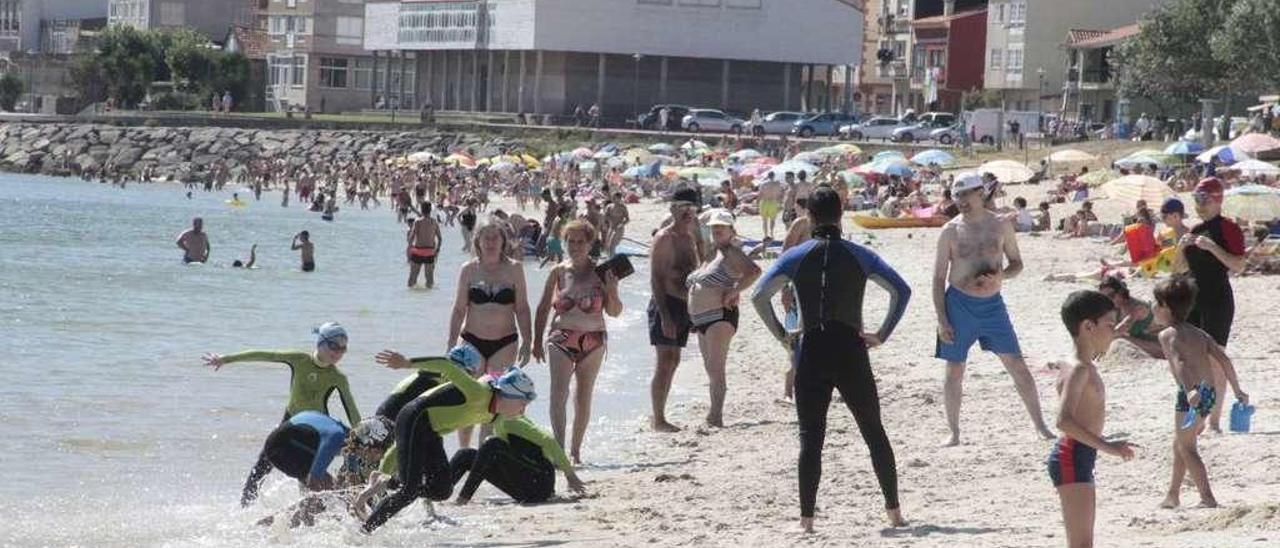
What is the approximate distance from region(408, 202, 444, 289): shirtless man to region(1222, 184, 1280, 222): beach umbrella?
1011 cm

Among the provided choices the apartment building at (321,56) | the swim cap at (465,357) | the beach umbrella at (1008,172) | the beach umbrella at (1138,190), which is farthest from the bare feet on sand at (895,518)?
the apartment building at (321,56)

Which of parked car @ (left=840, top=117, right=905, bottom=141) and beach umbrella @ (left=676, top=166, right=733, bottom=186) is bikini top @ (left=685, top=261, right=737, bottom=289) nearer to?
beach umbrella @ (left=676, top=166, right=733, bottom=186)

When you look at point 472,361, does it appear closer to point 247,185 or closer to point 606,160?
point 606,160

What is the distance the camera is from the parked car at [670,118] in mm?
78750

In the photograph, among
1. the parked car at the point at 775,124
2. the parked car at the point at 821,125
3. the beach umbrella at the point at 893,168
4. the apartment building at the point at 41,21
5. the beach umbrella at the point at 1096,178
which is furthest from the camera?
the apartment building at the point at 41,21

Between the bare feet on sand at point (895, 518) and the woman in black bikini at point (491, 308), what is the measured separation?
248cm

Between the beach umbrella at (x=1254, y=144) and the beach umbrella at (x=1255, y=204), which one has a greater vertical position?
the beach umbrella at (x=1254, y=144)

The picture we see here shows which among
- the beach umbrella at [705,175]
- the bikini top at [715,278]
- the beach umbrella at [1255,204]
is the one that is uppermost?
the beach umbrella at [1255,204]

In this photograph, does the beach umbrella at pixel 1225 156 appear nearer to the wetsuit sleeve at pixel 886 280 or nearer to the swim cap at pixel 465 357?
the swim cap at pixel 465 357

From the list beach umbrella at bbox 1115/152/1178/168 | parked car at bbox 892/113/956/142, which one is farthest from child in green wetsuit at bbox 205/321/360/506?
parked car at bbox 892/113/956/142

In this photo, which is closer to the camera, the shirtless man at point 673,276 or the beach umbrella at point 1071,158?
the shirtless man at point 673,276

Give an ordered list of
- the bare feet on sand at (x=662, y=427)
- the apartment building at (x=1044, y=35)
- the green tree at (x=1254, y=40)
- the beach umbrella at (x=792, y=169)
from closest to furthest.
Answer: the bare feet on sand at (x=662, y=427), the beach umbrella at (x=792, y=169), the green tree at (x=1254, y=40), the apartment building at (x=1044, y=35)

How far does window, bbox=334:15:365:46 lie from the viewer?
341ft

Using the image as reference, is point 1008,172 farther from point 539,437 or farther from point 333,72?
point 333,72
